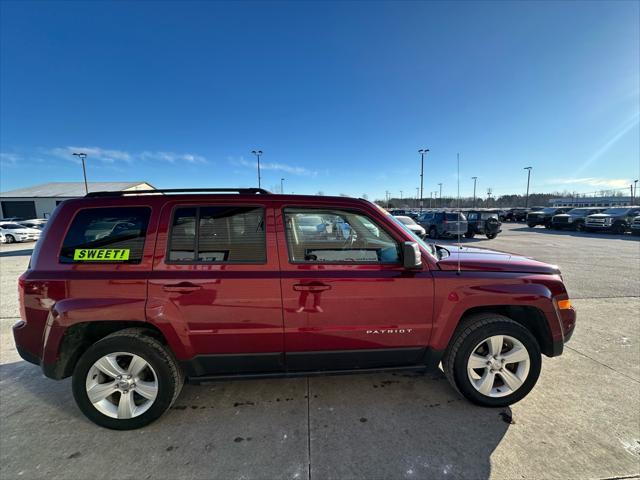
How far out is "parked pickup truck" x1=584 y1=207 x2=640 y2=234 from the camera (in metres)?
19.3

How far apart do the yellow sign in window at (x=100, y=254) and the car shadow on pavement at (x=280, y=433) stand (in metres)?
1.42

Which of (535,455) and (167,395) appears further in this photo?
(167,395)

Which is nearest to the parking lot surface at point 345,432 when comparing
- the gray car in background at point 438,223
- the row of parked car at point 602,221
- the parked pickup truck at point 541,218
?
the gray car in background at point 438,223

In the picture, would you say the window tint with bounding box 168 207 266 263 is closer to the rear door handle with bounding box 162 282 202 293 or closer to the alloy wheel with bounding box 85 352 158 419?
the rear door handle with bounding box 162 282 202 293

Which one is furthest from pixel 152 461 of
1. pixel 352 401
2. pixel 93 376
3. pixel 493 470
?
pixel 493 470

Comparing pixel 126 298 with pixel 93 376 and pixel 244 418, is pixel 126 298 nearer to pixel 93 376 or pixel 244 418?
pixel 93 376

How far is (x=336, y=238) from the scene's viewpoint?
2.42 m

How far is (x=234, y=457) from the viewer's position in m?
2.00

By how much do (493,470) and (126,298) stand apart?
2.95 metres

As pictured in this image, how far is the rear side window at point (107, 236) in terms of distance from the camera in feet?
7.30

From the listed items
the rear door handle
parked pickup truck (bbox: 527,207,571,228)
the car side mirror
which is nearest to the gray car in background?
parked pickup truck (bbox: 527,207,571,228)

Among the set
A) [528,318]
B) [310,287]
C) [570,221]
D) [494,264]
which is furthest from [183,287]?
[570,221]

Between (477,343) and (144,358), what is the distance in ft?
9.28

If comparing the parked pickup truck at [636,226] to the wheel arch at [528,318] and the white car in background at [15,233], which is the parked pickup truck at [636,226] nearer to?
the wheel arch at [528,318]
